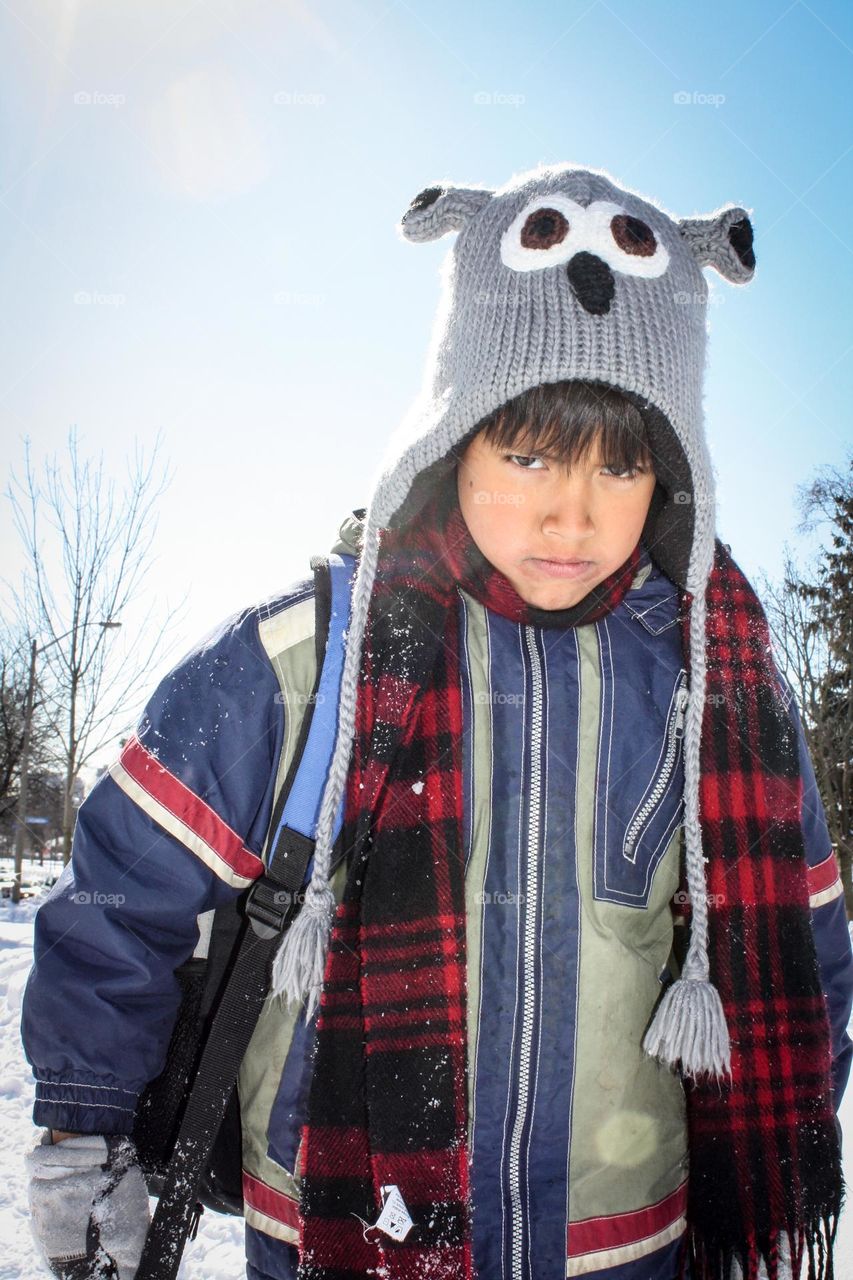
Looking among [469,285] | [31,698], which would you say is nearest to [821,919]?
[469,285]

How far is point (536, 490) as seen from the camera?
146 centimetres

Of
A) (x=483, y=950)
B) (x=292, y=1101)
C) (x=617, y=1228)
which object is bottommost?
(x=617, y=1228)

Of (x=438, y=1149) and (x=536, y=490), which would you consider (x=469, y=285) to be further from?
(x=438, y=1149)

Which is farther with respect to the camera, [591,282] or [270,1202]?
[591,282]

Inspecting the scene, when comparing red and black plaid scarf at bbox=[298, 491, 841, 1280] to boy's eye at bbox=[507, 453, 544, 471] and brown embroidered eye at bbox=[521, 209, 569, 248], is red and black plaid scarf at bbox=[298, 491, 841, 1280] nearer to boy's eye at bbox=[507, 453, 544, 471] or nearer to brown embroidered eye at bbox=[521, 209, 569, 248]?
boy's eye at bbox=[507, 453, 544, 471]

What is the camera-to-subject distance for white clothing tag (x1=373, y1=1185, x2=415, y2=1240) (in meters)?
1.22

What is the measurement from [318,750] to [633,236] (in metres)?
1.21

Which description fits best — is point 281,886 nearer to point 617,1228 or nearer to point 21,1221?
point 617,1228

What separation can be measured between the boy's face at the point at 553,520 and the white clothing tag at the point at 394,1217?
3.43 ft

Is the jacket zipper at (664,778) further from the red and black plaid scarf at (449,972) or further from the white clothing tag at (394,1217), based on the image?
the white clothing tag at (394,1217)

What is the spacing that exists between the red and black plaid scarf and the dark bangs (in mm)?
231

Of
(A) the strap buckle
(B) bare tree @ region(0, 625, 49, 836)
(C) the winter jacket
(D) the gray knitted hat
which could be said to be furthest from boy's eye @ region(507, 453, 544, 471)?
(B) bare tree @ region(0, 625, 49, 836)

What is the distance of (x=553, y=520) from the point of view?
4.72ft

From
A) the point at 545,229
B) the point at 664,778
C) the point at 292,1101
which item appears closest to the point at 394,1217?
the point at 292,1101
